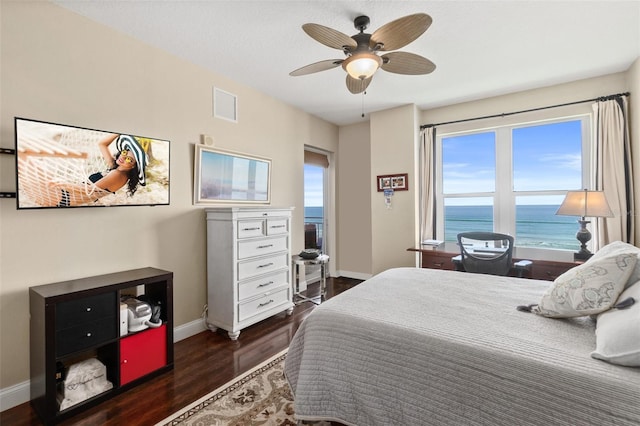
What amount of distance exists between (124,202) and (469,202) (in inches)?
159

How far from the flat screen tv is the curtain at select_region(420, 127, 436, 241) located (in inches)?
130

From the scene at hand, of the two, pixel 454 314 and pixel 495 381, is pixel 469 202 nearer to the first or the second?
pixel 454 314

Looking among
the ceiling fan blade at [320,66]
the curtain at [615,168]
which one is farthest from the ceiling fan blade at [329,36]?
the curtain at [615,168]

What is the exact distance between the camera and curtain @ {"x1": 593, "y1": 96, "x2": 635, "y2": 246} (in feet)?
9.66

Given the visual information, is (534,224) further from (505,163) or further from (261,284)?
(261,284)

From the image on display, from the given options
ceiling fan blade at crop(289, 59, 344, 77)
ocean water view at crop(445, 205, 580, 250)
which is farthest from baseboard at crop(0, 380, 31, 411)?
ocean water view at crop(445, 205, 580, 250)

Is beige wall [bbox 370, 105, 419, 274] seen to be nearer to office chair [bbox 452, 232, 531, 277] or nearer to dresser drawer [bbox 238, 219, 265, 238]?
office chair [bbox 452, 232, 531, 277]

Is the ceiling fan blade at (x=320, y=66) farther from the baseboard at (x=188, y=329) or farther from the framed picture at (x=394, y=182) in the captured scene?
the baseboard at (x=188, y=329)

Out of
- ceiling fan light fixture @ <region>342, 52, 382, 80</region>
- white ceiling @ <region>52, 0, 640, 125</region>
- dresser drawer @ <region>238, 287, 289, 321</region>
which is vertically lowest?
dresser drawer @ <region>238, 287, 289, 321</region>

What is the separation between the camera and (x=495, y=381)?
1073 millimetres

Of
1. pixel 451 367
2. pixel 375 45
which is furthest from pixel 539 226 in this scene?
pixel 451 367

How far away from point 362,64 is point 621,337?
6.14 ft

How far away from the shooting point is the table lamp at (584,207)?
106 inches

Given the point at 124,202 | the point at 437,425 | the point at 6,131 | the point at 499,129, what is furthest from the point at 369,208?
the point at 6,131
